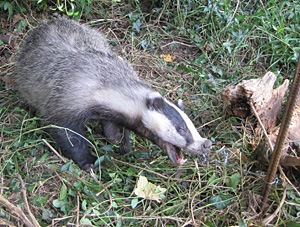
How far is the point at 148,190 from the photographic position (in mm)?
3648

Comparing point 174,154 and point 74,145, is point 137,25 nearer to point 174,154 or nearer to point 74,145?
point 74,145

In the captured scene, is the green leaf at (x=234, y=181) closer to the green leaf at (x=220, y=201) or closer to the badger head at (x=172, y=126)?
the green leaf at (x=220, y=201)

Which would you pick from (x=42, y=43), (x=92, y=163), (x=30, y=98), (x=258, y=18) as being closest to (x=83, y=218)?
(x=92, y=163)

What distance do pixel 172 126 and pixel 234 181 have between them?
0.71 metres

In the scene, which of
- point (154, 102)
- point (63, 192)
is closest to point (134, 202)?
point (63, 192)

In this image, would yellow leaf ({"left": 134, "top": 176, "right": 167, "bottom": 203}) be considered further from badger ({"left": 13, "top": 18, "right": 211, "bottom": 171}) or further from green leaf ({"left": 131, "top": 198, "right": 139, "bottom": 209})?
badger ({"left": 13, "top": 18, "right": 211, "bottom": 171})

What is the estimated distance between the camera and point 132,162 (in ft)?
13.6

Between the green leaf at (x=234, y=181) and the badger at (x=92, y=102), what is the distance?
0.36 m

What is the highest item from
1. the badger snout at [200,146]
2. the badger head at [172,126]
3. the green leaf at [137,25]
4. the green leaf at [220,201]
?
the green leaf at [137,25]

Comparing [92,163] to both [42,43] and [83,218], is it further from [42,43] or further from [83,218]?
[42,43]

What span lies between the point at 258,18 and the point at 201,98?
160cm

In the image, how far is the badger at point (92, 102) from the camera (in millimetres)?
3764

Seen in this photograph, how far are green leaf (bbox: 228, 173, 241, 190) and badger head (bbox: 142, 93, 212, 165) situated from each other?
335 mm

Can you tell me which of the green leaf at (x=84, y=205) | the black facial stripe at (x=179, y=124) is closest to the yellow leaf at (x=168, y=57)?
the black facial stripe at (x=179, y=124)
